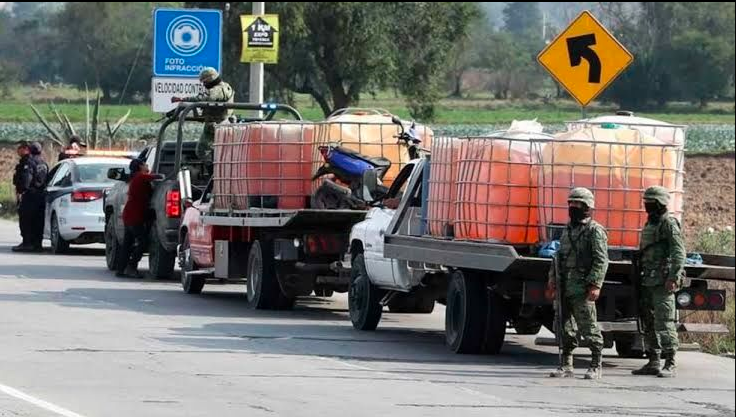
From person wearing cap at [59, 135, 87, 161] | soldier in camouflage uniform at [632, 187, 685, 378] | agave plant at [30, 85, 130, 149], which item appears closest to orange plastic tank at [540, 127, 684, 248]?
soldier in camouflage uniform at [632, 187, 685, 378]

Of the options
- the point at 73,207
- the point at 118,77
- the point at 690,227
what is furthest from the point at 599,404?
the point at 118,77

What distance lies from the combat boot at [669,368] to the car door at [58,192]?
605 inches

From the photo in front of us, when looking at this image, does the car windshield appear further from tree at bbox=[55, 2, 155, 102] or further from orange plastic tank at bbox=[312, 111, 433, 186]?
tree at bbox=[55, 2, 155, 102]

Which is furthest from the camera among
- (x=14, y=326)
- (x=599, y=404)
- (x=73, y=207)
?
(x=73, y=207)

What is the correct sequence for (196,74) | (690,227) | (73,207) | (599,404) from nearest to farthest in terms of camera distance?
1. (599,404)
2. (73,207)
3. (196,74)
4. (690,227)

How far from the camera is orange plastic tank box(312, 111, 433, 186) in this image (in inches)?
827

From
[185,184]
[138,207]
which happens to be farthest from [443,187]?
[138,207]

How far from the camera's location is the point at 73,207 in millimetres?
29453

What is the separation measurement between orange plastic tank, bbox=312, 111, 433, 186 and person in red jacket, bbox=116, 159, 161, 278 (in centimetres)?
463

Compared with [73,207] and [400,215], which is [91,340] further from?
[73,207]

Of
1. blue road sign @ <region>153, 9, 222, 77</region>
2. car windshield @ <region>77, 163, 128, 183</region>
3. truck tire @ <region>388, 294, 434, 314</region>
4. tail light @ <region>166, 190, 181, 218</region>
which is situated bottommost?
truck tire @ <region>388, 294, 434, 314</region>

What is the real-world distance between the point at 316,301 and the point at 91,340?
6559 millimetres

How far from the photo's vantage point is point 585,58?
20000mm

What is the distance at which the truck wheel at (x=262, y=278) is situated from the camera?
2091 cm
